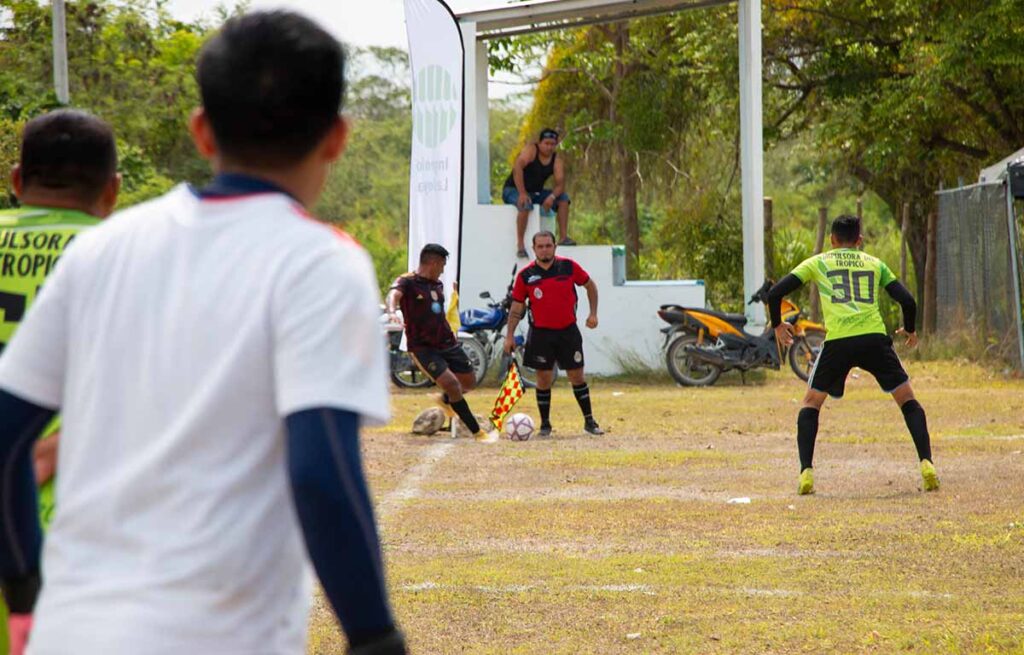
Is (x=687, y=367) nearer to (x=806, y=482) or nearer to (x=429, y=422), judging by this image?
A: (x=429, y=422)

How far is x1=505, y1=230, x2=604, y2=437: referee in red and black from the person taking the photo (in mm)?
15352

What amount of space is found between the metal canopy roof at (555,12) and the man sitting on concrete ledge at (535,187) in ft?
6.38

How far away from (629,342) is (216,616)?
20090 mm

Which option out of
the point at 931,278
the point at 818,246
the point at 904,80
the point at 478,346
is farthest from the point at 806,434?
the point at 931,278

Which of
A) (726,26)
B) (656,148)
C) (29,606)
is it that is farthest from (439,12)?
(29,606)

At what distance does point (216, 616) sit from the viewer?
89.4 inches

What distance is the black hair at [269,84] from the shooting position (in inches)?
93.6

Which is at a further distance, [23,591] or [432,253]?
[432,253]

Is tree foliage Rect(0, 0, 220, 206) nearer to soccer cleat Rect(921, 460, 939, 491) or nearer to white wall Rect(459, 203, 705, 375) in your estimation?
white wall Rect(459, 203, 705, 375)

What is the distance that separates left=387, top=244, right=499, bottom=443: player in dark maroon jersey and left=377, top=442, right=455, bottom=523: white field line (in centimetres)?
59

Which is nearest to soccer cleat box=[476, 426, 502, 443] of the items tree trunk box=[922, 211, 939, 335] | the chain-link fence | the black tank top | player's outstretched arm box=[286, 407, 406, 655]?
the black tank top

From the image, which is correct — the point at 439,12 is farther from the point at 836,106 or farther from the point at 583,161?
the point at 583,161

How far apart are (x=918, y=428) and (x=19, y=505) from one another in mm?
8735

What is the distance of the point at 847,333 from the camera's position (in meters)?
10.9
